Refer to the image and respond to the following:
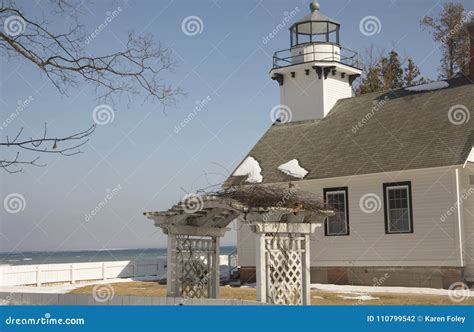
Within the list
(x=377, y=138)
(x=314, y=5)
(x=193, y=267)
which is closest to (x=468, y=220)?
(x=377, y=138)

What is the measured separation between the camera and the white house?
20.5m

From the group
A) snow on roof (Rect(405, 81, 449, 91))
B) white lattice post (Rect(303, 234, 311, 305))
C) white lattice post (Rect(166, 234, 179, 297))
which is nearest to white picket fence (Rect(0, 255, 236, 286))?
snow on roof (Rect(405, 81, 449, 91))

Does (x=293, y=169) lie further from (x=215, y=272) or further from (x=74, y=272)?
(x=215, y=272)

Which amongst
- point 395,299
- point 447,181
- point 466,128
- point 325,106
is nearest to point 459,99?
point 466,128

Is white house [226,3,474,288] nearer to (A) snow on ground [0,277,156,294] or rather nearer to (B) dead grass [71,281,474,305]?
(B) dead grass [71,281,474,305]

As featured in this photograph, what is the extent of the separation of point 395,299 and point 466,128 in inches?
289

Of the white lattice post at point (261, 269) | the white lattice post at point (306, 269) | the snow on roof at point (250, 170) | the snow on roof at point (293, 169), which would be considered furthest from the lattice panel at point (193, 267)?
the snow on roof at point (250, 170)

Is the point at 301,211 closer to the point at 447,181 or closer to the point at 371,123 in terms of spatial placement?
the point at 447,181

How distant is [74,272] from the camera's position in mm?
26703

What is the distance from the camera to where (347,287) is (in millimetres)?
21578

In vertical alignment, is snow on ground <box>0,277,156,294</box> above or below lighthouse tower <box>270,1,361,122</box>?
below

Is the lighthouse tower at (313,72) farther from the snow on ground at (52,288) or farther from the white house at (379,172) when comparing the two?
the snow on ground at (52,288)

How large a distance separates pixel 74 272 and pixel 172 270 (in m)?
16.0

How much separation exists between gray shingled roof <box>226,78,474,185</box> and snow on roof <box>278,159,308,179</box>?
191mm
